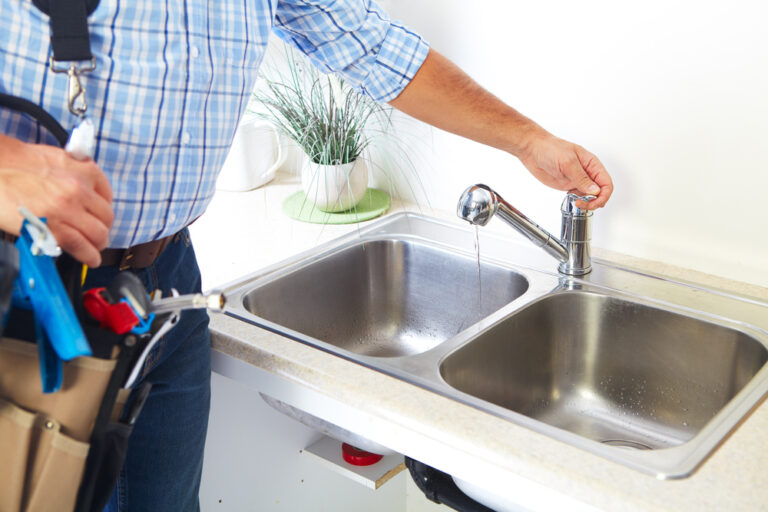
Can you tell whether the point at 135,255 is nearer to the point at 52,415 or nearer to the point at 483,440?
the point at 52,415

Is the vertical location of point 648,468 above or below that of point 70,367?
below

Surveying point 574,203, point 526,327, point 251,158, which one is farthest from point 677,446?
point 251,158

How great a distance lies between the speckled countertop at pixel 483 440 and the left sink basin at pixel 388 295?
0.17 metres

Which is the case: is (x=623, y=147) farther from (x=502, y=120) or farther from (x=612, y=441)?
(x=612, y=441)

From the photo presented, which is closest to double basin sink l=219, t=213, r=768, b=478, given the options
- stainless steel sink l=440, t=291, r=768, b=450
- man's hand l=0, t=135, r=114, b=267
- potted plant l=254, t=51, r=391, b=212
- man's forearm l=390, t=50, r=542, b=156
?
stainless steel sink l=440, t=291, r=768, b=450

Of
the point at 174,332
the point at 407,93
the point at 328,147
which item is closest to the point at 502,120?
the point at 407,93

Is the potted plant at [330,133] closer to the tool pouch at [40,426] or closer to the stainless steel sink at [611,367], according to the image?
the stainless steel sink at [611,367]

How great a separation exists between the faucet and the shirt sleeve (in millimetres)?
223

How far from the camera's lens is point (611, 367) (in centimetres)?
133

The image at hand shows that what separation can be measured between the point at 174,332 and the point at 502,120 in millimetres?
635

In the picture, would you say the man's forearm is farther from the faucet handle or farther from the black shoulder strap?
the black shoulder strap

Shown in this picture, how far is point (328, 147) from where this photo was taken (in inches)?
62.2

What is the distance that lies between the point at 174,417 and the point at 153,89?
0.45m

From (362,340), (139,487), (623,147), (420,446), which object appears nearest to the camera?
(420,446)
